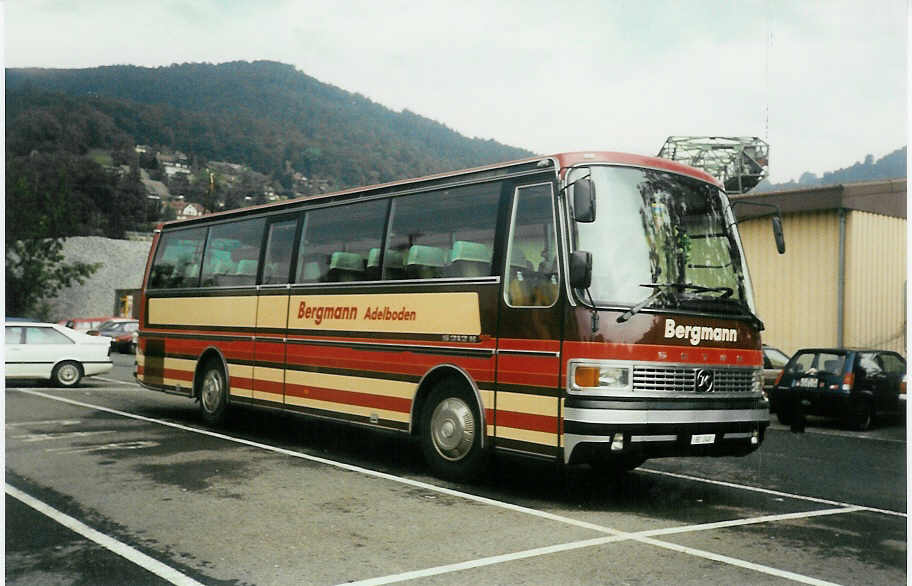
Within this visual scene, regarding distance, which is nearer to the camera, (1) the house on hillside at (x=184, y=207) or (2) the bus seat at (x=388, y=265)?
(2) the bus seat at (x=388, y=265)

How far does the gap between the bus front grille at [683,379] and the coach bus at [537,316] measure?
16 millimetres

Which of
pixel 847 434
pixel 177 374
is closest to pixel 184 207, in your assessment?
pixel 177 374

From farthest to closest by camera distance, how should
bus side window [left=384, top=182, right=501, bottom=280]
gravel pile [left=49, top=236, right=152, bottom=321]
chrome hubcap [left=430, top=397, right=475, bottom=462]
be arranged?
gravel pile [left=49, top=236, right=152, bottom=321]
bus side window [left=384, top=182, right=501, bottom=280]
chrome hubcap [left=430, top=397, right=475, bottom=462]

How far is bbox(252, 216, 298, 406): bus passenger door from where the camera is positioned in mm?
11623

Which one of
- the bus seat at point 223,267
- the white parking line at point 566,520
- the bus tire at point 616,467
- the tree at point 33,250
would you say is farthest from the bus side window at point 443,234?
the tree at point 33,250

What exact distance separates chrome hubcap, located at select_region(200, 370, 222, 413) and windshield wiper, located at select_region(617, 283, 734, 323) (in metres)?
7.14

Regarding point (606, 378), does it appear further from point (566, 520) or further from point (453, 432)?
point (453, 432)

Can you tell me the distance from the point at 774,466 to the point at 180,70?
10852cm

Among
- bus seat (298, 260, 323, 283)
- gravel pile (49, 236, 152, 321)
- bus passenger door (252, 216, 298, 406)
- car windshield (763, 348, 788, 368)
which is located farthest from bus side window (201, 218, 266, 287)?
gravel pile (49, 236, 152, 321)

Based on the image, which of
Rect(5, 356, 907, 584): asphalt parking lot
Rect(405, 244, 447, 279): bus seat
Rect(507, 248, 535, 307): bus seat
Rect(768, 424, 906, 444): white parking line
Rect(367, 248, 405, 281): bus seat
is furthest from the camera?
Rect(768, 424, 906, 444): white parking line

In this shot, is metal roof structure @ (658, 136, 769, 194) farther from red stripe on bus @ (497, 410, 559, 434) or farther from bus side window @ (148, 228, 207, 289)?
red stripe on bus @ (497, 410, 559, 434)

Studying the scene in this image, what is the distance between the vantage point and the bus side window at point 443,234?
29.0ft

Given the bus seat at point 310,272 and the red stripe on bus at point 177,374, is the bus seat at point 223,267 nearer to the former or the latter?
the red stripe on bus at point 177,374

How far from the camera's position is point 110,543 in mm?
6012
